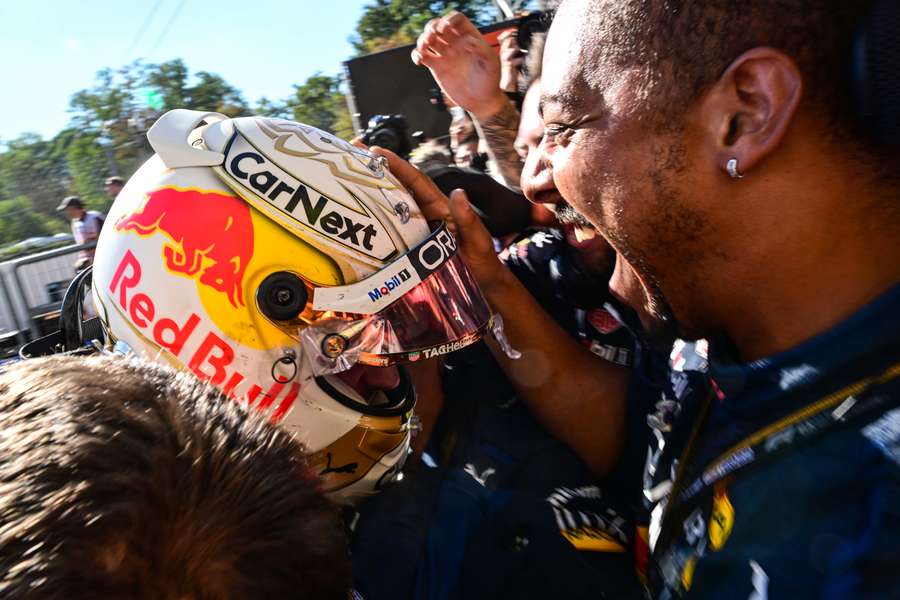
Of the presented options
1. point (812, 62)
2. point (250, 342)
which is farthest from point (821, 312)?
point (250, 342)

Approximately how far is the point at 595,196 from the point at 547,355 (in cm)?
83

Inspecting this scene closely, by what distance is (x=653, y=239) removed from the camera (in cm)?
145

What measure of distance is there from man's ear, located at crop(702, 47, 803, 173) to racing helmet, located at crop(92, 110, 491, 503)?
0.86 metres

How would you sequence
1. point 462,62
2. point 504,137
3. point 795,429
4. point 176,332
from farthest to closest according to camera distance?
point 504,137, point 462,62, point 176,332, point 795,429

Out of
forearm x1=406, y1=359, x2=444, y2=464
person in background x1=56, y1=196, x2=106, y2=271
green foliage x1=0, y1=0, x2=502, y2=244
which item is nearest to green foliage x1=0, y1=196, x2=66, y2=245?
green foliage x1=0, y1=0, x2=502, y2=244

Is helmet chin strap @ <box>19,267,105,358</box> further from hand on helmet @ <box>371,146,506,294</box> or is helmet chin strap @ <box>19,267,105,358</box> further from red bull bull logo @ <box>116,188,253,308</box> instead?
hand on helmet @ <box>371,146,506,294</box>

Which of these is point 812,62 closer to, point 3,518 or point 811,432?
point 811,432

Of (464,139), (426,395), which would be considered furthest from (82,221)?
(426,395)

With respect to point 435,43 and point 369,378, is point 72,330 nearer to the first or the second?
point 369,378

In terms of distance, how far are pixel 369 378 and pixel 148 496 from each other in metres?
1.36

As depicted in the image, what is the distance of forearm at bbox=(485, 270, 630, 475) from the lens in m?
2.16

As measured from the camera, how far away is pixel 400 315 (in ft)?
6.22

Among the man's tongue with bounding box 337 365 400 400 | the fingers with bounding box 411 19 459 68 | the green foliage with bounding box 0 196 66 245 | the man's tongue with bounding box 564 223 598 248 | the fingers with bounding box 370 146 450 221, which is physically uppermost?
the fingers with bounding box 411 19 459 68

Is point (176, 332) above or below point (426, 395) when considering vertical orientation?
above
